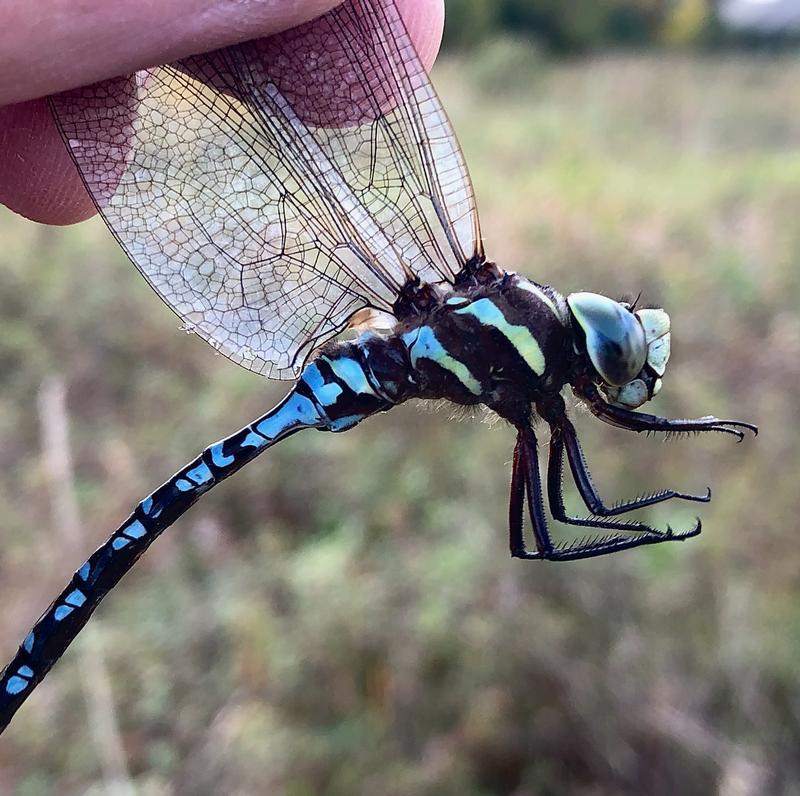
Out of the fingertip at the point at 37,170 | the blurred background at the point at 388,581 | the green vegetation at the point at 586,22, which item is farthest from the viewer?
the green vegetation at the point at 586,22

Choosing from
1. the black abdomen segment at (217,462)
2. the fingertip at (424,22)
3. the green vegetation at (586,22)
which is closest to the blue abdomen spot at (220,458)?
the black abdomen segment at (217,462)

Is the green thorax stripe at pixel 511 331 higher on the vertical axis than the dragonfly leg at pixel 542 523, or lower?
higher

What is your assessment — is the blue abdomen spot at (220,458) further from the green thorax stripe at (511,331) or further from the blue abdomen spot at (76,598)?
the green thorax stripe at (511,331)

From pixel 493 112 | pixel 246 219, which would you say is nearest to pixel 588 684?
pixel 246 219

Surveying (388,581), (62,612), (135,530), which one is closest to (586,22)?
(388,581)

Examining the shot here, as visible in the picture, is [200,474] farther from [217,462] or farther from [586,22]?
[586,22]

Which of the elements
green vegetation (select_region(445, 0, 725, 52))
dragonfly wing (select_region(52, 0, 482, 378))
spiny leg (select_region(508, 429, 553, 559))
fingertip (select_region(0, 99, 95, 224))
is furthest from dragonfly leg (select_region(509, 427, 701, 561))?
green vegetation (select_region(445, 0, 725, 52))
